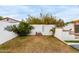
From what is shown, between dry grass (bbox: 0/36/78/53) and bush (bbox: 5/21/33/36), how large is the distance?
0.23ft

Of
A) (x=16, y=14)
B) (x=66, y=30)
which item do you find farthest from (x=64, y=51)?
(x=16, y=14)

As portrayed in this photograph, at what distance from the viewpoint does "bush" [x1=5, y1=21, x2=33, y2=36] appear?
2.83 m

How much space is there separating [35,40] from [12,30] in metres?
0.29

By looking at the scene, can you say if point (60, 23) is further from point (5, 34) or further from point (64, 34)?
point (5, 34)

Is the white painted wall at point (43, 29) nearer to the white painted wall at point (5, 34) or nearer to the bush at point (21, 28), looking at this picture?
the bush at point (21, 28)

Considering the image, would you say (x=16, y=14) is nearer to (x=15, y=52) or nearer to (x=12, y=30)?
(x=12, y=30)

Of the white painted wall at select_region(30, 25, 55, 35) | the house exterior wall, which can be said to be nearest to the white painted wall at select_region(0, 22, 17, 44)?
the house exterior wall

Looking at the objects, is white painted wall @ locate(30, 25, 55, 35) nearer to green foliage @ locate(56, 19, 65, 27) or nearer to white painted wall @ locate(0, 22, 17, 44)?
green foliage @ locate(56, 19, 65, 27)

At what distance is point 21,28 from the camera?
2.83 m

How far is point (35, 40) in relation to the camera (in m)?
2.84

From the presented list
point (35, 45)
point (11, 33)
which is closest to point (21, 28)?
point (11, 33)

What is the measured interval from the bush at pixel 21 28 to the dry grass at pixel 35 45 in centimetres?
7

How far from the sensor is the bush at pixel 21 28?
2.83m

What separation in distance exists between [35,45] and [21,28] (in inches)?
10.1
